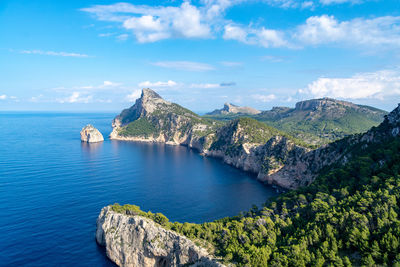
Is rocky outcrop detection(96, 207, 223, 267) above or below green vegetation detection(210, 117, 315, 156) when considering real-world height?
below

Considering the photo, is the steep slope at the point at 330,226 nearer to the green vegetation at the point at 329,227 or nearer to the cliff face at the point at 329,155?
the green vegetation at the point at 329,227

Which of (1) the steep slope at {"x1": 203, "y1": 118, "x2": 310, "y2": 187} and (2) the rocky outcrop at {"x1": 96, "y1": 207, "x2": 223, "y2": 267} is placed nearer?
(2) the rocky outcrop at {"x1": 96, "y1": 207, "x2": 223, "y2": 267}

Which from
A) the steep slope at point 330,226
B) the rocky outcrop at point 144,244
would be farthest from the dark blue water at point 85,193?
the steep slope at point 330,226

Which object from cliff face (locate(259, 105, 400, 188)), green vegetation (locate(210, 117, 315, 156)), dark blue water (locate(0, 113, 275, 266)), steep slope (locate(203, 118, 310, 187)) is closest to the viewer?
dark blue water (locate(0, 113, 275, 266))

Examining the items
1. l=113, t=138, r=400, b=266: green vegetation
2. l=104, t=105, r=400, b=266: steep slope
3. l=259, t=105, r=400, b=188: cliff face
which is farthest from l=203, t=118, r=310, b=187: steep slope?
l=113, t=138, r=400, b=266: green vegetation

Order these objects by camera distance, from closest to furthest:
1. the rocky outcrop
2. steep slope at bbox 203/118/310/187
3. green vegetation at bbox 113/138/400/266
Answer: green vegetation at bbox 113/138/400/266
the rocky outcrop
steep slope at bbox 203/118/310/187

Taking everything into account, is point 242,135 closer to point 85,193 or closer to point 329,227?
point 85,193

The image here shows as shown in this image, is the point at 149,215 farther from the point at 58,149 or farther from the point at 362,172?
the point at 58,149

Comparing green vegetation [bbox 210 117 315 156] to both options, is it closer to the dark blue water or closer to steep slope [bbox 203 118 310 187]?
steep slope [bbox 203 118 310 187]
